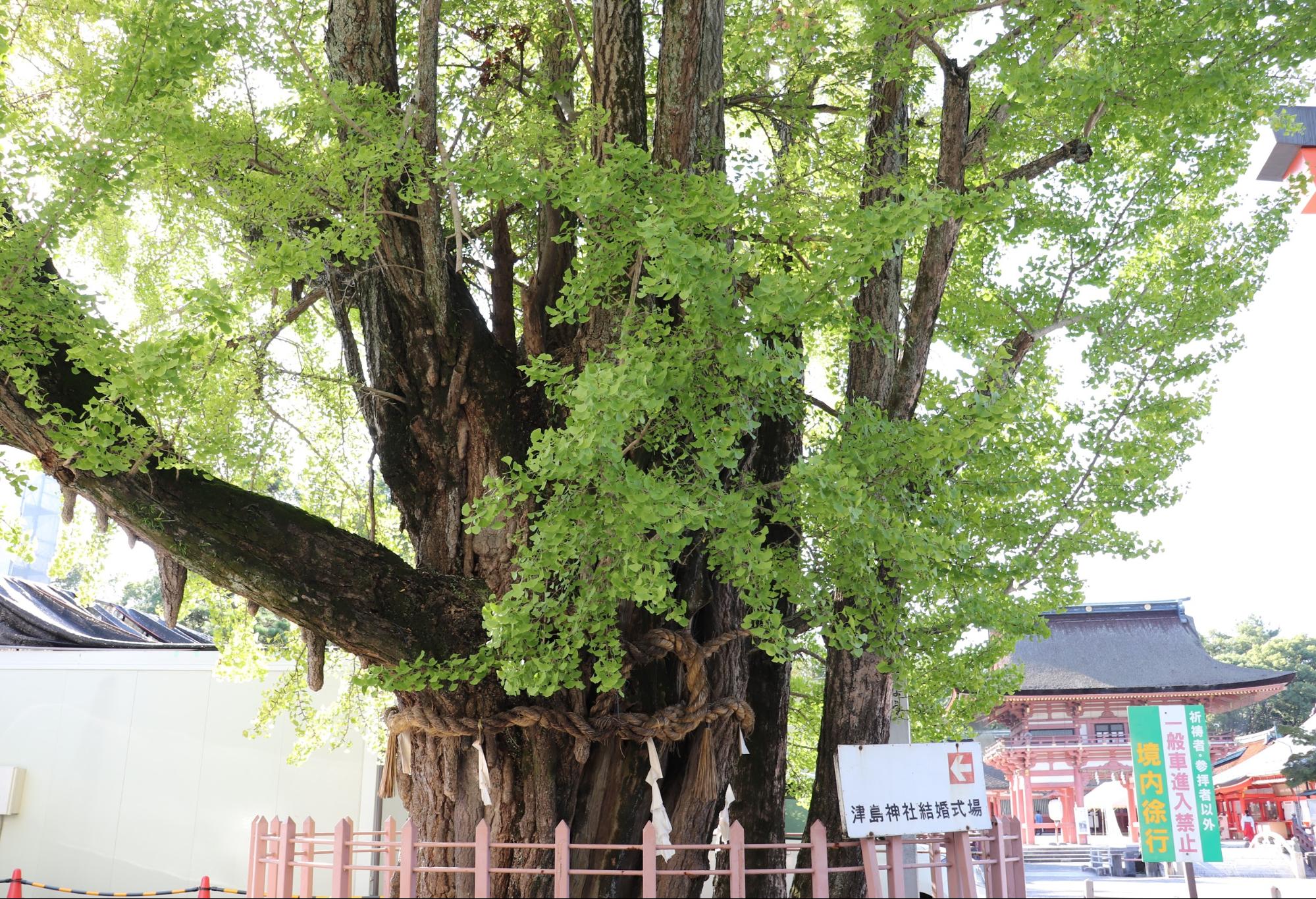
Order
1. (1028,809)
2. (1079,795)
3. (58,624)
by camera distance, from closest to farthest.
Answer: (58,624) → (1079,795) → (1028,809)

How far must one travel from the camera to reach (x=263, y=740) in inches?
426

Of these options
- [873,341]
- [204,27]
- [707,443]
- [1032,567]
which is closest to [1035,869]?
[1032,567]

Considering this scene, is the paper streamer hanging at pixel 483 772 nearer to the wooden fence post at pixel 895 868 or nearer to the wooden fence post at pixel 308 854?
the wooden fence post at pixel 308 854

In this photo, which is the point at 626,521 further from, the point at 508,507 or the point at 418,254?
the point at 418,254

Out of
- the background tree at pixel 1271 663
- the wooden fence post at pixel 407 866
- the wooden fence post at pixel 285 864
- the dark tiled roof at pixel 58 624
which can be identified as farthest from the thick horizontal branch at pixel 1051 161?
the background tree at pixel 1271 663

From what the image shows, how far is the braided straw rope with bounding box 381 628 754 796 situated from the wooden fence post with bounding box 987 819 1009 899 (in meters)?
1.71

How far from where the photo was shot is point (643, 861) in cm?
569

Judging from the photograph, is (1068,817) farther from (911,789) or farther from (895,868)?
(895,868)

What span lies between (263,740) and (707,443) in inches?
314

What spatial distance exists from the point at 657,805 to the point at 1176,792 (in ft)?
19.6

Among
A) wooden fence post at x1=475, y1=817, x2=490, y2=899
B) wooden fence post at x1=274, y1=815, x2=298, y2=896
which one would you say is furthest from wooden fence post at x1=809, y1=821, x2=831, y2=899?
wooden fence post at x1=274, y1=815, x2=298, y2=896

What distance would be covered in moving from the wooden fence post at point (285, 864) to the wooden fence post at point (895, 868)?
3427 millimetres

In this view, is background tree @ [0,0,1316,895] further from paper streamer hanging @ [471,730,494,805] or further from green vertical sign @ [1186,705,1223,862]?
green vertical sign @ [1186,705,1223,862]

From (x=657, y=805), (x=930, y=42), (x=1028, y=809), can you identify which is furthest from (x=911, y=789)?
(x=1028, y=809)
